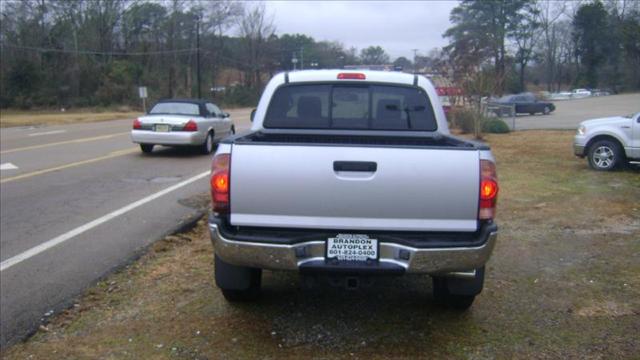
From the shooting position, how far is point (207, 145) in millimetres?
17094

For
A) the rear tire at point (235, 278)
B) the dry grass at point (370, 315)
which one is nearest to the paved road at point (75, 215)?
the dry grass at point (370, 315)

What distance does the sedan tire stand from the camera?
41.2 ft

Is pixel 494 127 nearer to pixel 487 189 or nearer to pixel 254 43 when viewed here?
pixel 487 189

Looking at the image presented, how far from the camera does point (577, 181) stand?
11445mm

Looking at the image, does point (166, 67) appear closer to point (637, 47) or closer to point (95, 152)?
point (637, 47)

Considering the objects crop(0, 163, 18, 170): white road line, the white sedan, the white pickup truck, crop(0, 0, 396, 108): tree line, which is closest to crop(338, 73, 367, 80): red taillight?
the white pickup truck

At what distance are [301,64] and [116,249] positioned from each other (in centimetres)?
8403

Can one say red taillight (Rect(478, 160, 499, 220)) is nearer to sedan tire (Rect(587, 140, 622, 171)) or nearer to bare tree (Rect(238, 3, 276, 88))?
sedan tire (Rect(587, 140, 622, 171))

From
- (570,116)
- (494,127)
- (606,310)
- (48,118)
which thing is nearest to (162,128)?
(606,310)

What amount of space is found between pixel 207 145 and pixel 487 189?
13.7 meters

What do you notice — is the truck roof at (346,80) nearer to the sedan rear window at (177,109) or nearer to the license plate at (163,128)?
the license plate at (163,128)

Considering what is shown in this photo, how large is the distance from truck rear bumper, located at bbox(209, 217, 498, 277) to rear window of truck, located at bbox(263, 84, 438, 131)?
1.71m

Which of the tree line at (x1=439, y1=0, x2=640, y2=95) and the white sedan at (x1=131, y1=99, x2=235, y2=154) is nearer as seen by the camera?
the white sedan at (x1=131, y1=99, x2=235, y2=154)

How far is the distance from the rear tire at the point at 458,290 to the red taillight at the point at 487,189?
0.65 meters
